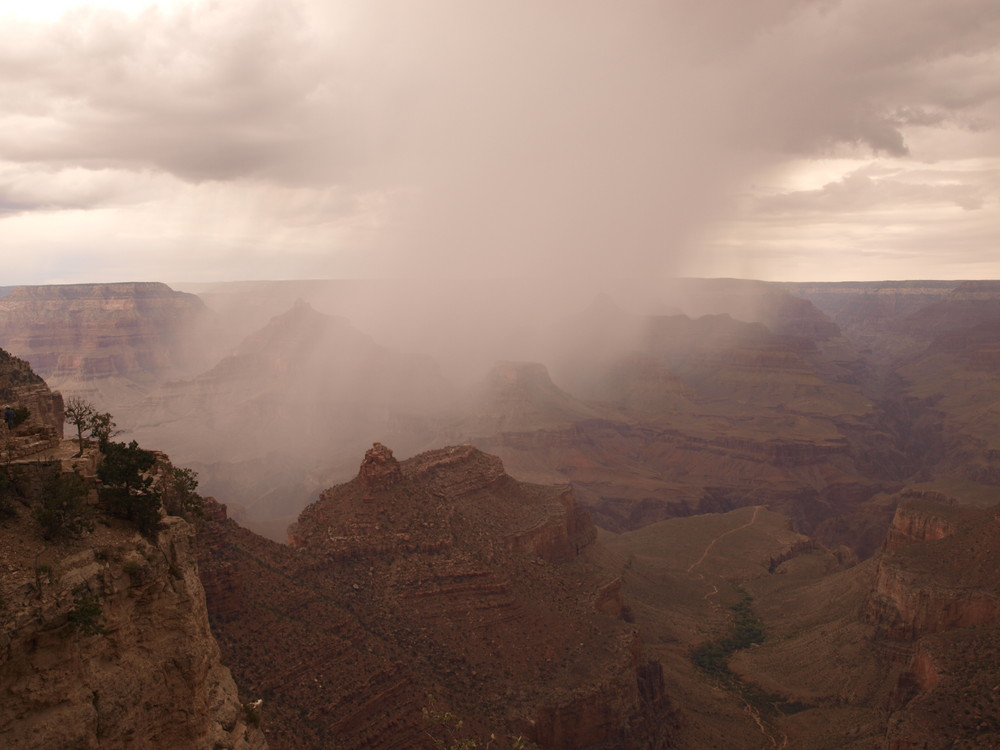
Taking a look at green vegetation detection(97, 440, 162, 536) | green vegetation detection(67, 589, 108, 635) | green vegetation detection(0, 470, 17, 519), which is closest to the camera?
green vegetation detection(67, 589, 108, 635)

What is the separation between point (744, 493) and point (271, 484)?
106107 millimetres

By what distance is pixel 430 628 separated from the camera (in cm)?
5028

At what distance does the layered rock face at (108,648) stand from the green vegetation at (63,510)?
0.37 meters

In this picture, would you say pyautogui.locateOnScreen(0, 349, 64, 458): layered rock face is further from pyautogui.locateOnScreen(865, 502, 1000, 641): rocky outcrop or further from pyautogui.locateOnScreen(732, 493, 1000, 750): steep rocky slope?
pyautogui.locateOnScreen(865, 502, 1000, 641): rocky outcrop

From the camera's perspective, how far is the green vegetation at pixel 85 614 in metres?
17.6

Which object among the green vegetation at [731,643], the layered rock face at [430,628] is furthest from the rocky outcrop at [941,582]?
the layered rock face at [430,628]

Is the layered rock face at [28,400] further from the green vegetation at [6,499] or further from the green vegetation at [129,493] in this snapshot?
the green vegetation at [6,499]

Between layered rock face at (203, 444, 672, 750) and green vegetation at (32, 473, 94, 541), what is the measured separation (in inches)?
692

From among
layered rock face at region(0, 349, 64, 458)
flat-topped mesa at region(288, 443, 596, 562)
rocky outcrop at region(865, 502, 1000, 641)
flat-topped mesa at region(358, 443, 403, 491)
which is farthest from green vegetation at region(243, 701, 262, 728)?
rocky outcrop at region(865, 502, 1000, 641)

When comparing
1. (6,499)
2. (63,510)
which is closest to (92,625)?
(63,510)

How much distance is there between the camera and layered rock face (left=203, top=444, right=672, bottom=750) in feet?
131

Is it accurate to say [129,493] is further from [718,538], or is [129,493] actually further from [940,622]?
[718,538]

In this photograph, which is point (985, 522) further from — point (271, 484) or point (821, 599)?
point (271, 484)

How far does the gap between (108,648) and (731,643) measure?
73451 mm
